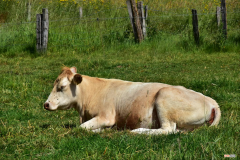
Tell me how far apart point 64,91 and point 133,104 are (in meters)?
0.94

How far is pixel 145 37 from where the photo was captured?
13375 millimetres

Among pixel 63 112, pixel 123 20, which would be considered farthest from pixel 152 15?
pixel 63 112

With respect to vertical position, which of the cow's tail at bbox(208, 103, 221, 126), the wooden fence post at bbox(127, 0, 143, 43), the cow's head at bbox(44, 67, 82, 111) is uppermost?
the wooden fence post at bbox(127, 0, 143, 43)

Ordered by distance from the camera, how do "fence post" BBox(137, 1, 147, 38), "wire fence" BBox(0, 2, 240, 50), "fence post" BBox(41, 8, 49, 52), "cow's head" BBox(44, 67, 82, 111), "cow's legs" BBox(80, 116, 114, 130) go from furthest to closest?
"fence post" BBox(137, 1, 147, 38)
"wire fence" BBox(0, 2, 240, 50)
"fence post" BBox(41, 8, 49, 52)
"cow's head" BBox(44, 67, 82, 111)
"cow's legs" BBox(80, 116, 114, 130)

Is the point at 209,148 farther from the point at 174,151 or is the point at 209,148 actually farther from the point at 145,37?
the point at 145,37

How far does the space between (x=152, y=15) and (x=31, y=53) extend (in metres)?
5.27

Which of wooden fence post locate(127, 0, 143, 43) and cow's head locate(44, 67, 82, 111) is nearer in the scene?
cow's head locate(44, 67, 82, 111)

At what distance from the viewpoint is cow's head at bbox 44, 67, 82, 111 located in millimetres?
4812

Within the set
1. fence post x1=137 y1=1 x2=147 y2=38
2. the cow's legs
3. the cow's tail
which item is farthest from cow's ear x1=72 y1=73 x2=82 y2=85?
fence post x1=137 y1=1 x2=147 y2=38

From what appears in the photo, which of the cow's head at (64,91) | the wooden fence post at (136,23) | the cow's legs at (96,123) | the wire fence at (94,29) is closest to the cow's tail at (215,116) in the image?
the cow's legs at (96,123)

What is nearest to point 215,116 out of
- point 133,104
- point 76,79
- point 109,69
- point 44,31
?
point 133,104

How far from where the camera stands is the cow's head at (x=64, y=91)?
4.81 m

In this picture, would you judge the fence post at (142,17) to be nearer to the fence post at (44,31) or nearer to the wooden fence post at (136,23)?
the wooden fence post at (136,23)

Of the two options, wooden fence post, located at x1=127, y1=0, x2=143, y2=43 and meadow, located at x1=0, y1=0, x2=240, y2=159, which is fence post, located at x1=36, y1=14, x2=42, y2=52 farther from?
wooden fence post, located at x1=127, y1=0, x2=143, y2=43
